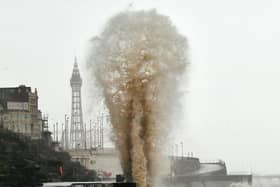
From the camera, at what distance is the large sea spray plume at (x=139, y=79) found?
7094cm

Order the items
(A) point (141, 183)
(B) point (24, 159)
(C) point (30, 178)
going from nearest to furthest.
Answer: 1. (A) point (141, 183)
2. (C) point (30, 178)
3. (B) point (24, 159)

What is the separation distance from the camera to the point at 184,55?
242ft

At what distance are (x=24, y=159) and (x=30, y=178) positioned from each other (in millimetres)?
16862

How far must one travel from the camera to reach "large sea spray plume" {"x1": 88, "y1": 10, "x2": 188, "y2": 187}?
7094 cm

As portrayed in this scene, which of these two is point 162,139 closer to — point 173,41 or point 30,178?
point 173,41

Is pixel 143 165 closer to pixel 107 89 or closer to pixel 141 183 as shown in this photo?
pixel 141 183

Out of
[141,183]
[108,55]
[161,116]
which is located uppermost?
[108,55]

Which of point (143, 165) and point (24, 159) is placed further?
point (24, 159)

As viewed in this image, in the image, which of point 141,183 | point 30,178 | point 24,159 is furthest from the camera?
point 24,159

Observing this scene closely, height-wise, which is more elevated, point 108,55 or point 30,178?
point 108,55

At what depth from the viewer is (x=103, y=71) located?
7250 centimetres

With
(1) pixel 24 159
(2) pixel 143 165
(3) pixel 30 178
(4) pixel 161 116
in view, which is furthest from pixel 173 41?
(1) pixel 24 159

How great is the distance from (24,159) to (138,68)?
10219cm

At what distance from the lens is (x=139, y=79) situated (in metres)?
71.4
